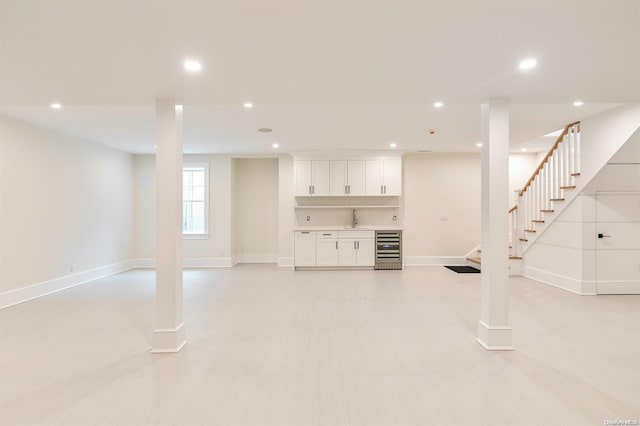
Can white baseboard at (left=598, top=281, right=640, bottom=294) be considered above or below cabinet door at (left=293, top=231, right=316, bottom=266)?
below

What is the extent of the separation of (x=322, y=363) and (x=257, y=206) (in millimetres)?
5649

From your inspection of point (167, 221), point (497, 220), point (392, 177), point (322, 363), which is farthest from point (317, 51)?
point (392, 177)

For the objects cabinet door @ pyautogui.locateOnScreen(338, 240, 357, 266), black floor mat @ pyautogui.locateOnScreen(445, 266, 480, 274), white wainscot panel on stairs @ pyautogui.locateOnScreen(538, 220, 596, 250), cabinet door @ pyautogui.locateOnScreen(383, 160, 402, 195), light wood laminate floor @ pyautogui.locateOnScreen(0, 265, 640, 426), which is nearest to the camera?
light wood laminate floor @ pyautogui.locateOnScreen(0, 265, 640, 426)

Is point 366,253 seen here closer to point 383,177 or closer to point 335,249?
point 335,249

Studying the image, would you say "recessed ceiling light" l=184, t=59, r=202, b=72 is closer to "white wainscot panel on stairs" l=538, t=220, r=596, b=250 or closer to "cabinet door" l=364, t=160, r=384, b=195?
"cabinet door" l=364, t=160, r=384, b=195

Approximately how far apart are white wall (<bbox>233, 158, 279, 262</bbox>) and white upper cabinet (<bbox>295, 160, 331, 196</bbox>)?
1.02 metres

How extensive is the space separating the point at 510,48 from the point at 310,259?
5427 mm

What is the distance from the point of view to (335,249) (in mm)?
6871

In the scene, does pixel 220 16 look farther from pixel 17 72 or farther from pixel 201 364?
pixel 201 364

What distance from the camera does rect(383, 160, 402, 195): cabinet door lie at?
7.08 meters

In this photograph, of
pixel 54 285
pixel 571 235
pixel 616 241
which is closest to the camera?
pixel 616 241

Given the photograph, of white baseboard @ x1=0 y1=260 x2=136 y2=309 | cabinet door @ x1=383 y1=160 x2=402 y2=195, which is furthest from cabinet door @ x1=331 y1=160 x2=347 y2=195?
white baseboard @ x1=0 y1=260 x2=136 y2=309

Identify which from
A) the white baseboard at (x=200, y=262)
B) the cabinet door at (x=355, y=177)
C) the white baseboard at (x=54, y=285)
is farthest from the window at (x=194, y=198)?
the cabinet door at (x=355, y=177)

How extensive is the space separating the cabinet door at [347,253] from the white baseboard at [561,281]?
3.30 meters
